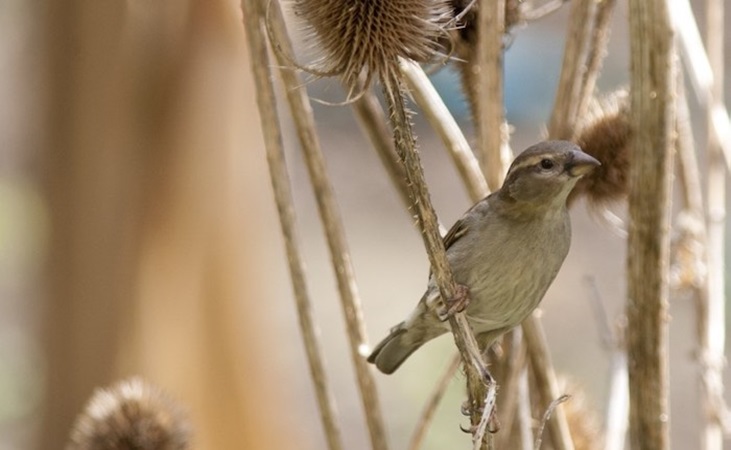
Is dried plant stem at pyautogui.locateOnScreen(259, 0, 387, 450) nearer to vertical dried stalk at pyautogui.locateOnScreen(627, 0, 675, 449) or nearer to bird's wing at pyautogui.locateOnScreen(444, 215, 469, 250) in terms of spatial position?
bird's wing at pyautogui.locateOnScreen(444, 215, 469, 250)

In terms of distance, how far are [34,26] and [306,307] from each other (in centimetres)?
→ 220

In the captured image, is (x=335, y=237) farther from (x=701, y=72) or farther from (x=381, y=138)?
(x=701, y=72)

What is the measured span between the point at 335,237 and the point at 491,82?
0.36m

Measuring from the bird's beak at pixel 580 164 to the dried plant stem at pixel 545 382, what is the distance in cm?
27

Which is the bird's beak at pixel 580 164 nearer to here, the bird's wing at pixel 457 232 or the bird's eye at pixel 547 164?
the bird's eye at pixel 547 164

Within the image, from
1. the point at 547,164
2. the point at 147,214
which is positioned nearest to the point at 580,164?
the point at 547,164

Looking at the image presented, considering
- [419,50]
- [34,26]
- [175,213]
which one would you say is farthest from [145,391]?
[34,26]

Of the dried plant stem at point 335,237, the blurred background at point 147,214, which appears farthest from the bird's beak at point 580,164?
the blurred background at point 147,214

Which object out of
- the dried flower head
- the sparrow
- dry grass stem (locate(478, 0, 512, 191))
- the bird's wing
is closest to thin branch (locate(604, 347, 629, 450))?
the sparrow

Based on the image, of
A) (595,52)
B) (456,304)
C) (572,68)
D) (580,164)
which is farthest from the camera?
(595,52)

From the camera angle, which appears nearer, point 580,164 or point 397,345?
point 580,164

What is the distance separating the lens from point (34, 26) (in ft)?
12.2

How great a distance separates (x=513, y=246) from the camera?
6.61 feet

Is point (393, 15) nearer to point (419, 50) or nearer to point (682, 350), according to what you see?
point (419, 50)
